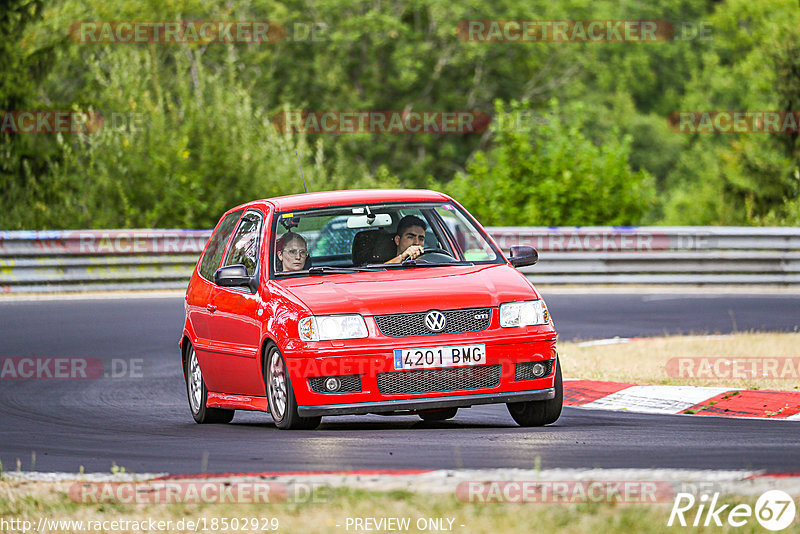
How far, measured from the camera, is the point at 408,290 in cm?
865

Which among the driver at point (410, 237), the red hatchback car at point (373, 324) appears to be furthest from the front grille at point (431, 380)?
the driver at point (410, 237)

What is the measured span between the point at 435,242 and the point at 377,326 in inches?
79.1

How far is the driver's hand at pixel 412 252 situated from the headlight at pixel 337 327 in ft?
4.51

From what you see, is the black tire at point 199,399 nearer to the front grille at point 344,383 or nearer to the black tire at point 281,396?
the black tire at point 281,396

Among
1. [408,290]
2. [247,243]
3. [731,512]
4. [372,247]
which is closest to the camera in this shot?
[731,512]

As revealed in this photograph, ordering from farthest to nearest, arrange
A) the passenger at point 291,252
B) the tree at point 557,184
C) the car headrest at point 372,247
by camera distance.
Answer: the tree at point 557,184 < the car headrest at point 372,247 < the passenger at point 291,252

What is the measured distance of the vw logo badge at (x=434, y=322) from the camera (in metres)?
8.45

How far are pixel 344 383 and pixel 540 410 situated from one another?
1.43 metres

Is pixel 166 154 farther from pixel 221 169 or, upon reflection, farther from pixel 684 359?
pixel 684 359

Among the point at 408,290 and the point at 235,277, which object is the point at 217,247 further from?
the point at 408,290

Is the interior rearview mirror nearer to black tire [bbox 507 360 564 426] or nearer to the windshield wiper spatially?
the windshield wiper

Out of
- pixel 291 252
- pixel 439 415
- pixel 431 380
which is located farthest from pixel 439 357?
pixel 439 415

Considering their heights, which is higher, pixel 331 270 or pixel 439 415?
pixel 331 270

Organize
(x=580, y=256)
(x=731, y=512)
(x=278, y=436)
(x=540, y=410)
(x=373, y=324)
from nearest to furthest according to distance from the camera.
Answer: (x=731, y=512) → (x=373, y=324) → (x=278, y=436) → (x=540, y=410) → (x=580, y=256)
